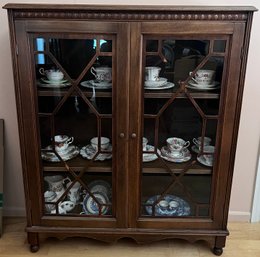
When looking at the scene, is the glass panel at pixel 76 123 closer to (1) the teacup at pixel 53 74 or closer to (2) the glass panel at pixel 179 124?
(1) the teacup at pixel 53 74

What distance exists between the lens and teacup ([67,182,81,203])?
1.66 metres

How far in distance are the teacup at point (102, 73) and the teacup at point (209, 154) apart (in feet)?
1.86

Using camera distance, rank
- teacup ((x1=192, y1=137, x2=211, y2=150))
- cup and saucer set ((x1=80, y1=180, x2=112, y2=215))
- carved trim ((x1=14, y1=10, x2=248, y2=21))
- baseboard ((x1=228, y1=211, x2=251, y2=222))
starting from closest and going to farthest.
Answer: carved trim ((x1=14, y1=10, x2=248, y2=21))
teacup ((x1=192, y1=137, x2=211, y2=150))
cup and saucer set ((x1=80, y1=180, x2=112, y2=215))
baseboard ((x1=228, y1=211, x2=251, y2=222))

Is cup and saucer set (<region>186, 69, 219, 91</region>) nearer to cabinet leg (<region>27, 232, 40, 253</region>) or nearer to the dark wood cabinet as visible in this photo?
the dark wood cabinet

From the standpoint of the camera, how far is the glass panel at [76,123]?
4.66 feet

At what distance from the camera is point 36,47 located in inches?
55.4

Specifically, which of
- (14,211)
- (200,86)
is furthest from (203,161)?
(14,211)

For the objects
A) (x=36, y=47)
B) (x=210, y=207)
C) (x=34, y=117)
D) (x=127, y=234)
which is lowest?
(x=127, y=234)

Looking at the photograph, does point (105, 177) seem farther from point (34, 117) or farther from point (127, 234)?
point (34, 117)

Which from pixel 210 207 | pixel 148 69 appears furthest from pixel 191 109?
pixel 210 207

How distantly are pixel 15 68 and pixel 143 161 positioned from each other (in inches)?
28.4

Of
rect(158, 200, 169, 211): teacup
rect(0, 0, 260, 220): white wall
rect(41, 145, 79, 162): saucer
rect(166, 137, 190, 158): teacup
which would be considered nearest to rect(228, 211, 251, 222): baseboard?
rect(0, 0, 260, 220): white wall

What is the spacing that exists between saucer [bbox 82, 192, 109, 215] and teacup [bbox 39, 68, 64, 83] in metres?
0.60

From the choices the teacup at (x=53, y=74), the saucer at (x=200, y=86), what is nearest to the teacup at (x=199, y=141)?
the saucer at (x=200, y=86)
